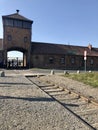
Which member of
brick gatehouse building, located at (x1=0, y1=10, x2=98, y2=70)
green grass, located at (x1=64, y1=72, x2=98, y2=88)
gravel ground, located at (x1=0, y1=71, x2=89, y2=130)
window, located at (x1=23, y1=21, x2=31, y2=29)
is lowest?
gravel ground, located at (x1=0, y1=71, x2=89, y2=130)

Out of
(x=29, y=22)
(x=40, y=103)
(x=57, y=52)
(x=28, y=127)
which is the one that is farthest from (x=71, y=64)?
(x=28, y=127)

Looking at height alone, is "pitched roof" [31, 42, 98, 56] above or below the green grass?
above

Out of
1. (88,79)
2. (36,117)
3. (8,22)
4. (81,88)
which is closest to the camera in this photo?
(36,117)

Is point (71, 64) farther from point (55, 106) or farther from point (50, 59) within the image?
point (55, 106)

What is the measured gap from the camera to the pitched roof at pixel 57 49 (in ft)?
139

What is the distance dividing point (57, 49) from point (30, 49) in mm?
6826

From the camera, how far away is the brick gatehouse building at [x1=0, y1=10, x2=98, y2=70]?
3944 centimetres

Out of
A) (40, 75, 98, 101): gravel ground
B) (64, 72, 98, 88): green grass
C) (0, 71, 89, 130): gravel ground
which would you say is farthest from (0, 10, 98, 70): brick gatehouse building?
(0, 71, 89, 130): gravel ground

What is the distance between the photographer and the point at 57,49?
148 feet

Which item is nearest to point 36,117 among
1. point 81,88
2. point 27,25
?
point 81,88

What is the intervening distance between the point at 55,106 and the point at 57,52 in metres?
36.4

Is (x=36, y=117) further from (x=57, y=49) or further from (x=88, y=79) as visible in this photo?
(x=57, y=49)

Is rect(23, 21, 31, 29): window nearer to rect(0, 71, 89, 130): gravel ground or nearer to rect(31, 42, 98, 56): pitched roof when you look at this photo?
rect(31, 42, 98, 56): pitched roof

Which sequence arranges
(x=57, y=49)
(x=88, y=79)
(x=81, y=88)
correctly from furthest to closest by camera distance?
(x=57, y=49), (x=88, y=79), (x=81, y=88)
